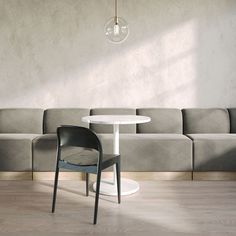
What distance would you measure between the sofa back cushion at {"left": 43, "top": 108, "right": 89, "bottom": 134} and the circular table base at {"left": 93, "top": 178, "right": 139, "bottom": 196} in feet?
3.18

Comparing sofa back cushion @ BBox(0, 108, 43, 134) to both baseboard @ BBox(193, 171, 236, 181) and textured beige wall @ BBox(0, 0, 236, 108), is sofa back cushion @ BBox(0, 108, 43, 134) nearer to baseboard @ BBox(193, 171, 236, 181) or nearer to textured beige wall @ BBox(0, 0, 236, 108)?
textured beige wall @ BBox(0, 0, 236, 108)

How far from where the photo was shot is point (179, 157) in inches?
138

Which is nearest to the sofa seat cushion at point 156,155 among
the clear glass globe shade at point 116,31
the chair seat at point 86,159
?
the chair seat at point 86,159

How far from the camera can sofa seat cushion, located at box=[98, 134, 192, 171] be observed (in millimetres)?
3496

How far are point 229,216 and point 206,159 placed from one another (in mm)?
990

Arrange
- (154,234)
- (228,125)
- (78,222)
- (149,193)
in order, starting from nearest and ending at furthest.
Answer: (154,234)
(78,222)
(149,193)
(228,125)

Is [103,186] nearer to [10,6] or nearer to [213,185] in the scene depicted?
[213,185]

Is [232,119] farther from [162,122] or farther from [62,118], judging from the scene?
[62,118]

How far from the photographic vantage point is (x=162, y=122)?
4.09 metres

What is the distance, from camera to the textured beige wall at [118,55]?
427cm

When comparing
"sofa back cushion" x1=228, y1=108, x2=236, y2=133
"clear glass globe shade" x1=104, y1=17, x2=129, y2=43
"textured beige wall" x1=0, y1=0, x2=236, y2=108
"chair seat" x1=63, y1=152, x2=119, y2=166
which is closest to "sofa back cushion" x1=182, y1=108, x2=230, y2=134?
"sofa back cushion" x1=228, y1=108, x2=236, y2=133

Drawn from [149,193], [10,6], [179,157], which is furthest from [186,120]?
[10,6]

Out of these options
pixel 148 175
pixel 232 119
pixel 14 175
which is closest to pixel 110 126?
pixel 148 175

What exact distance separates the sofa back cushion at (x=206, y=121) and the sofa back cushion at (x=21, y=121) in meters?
1.79
